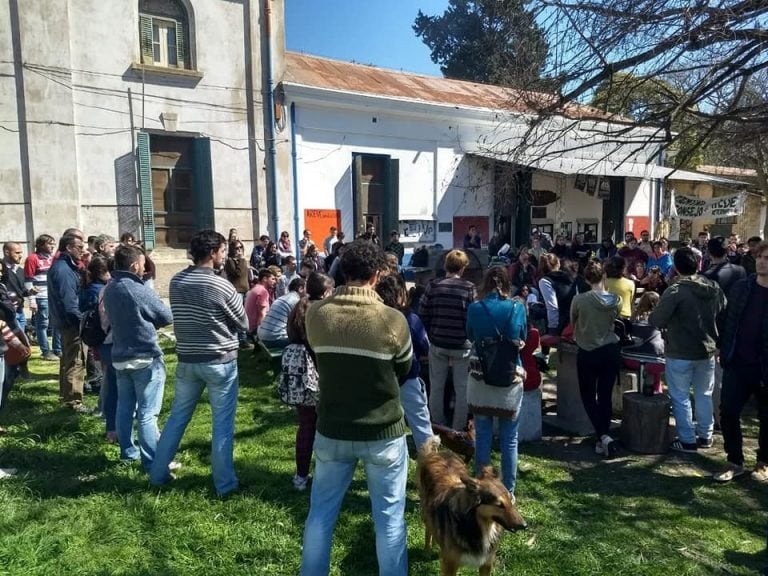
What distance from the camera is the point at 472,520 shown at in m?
2.82

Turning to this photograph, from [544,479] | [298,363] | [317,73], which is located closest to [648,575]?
[544,479]

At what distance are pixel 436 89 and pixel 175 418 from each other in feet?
54.9

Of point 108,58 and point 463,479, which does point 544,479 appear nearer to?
point 463,479

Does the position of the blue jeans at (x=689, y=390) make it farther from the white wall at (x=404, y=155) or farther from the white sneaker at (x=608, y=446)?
the white wall at (x=404, y=155)

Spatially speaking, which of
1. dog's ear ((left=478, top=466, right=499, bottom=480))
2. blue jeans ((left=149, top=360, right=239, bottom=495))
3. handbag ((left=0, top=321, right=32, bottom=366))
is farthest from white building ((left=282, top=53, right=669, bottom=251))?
dog's ear ((left=478, top=466, right=499, bottom=480))

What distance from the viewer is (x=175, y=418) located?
4.00m

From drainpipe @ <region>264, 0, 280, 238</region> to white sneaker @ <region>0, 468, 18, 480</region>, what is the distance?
10094 mm

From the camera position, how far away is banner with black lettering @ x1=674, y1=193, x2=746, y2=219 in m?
17.6

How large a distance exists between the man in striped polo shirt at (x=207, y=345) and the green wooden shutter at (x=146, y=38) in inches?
421

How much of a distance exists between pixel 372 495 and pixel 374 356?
69cm

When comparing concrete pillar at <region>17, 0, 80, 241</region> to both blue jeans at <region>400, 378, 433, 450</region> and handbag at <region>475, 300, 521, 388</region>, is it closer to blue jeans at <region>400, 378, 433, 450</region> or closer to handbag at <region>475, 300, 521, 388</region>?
blue jeans at <region>400, 378, 433, 450</region>

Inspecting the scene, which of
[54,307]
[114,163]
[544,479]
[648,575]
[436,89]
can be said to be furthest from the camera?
[436,89]

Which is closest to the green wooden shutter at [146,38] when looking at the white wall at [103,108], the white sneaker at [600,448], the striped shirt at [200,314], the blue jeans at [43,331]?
the white wall at [103,108]

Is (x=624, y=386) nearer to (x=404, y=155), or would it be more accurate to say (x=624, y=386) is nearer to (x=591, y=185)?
(x=404, y=155)
